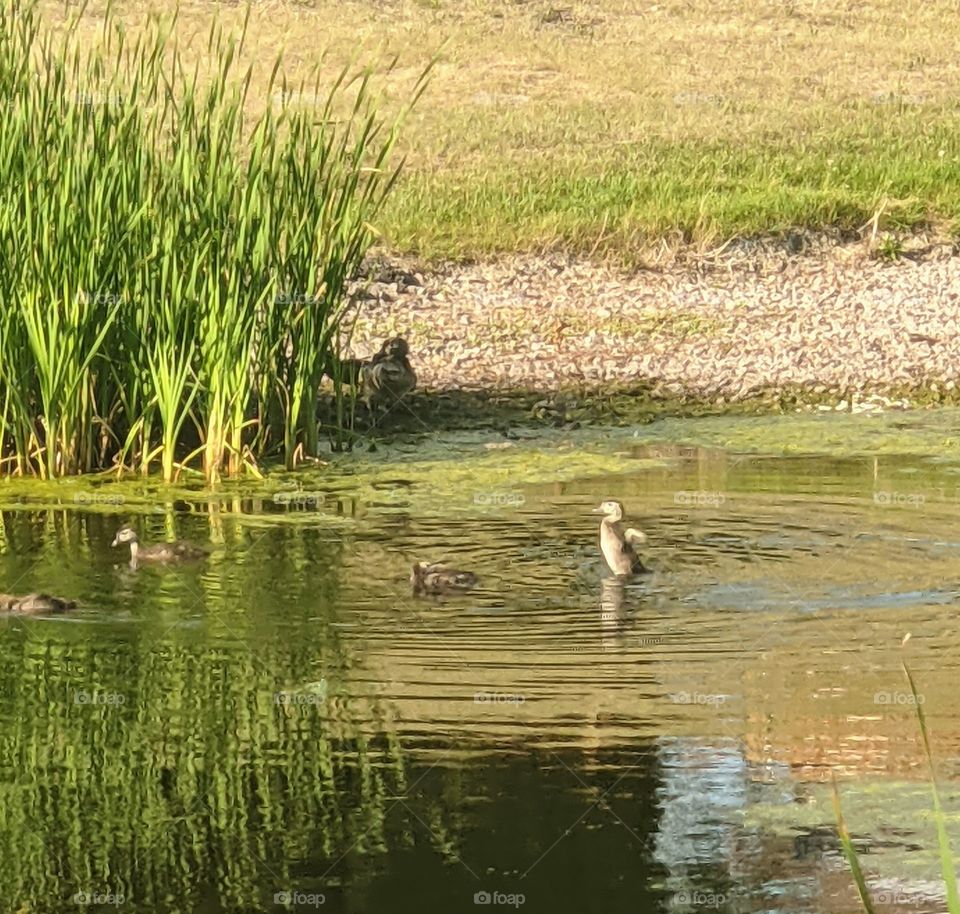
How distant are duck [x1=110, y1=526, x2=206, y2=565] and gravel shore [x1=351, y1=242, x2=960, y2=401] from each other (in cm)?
533

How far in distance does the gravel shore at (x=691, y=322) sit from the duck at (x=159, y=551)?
5.33 m

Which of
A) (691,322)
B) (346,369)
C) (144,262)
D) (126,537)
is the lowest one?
(691,322)

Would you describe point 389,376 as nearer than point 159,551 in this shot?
No

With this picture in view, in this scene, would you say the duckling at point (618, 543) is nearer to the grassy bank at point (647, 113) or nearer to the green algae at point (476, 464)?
the green algae at point (476, 464)

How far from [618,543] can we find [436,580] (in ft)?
3.14

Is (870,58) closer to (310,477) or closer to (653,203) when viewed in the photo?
(653,203)

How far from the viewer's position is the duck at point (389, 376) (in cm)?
1542

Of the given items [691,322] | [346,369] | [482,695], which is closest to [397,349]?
[346,369]

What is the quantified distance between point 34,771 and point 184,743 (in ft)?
1.83

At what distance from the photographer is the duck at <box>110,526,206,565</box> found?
36.2 ft

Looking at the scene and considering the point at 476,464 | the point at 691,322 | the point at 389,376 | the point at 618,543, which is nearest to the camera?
the point at 618,543

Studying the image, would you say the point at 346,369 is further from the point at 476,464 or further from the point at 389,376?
the point at 476,464

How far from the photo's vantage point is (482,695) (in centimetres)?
871

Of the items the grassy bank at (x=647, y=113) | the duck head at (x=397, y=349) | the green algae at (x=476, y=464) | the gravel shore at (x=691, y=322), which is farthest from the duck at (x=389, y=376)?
the grassy bank at (x=647, y=113)
